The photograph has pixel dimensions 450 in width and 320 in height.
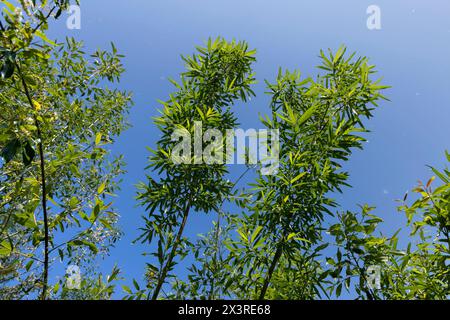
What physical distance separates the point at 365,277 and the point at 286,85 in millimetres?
2209

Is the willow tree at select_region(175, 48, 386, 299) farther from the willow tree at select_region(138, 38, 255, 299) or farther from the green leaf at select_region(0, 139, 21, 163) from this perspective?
the green leaf at select_region(0, 139, 21, 163)

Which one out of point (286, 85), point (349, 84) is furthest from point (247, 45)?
point (349, 84)

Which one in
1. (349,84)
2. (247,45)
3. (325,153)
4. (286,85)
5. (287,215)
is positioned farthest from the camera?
(247,45)

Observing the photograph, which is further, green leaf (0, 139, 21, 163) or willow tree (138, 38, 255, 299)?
willow tree (138, 38, 255, 299)

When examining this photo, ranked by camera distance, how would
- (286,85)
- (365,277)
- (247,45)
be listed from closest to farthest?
1. (365,277)
2. (286,85)
3. (247,45)

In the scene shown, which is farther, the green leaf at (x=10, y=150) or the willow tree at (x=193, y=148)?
the willow tree at (x=193, y=148)

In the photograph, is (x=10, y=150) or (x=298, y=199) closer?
(x=10, y=150)

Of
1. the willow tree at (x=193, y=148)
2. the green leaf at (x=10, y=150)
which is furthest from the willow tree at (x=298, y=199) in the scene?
the green leaf at (x=10, y=150)

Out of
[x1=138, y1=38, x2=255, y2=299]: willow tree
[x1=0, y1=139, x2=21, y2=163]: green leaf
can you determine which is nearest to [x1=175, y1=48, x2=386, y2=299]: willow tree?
[x1=138, y1=38, x2=255, y2=299]: willow tree

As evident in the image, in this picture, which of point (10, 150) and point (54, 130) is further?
point (54, 130)

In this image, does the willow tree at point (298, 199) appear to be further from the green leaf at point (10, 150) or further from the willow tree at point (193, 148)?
the green leaf at point (10, 150)

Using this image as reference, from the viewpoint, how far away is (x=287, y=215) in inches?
103

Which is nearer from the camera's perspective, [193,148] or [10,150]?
[10,150]
